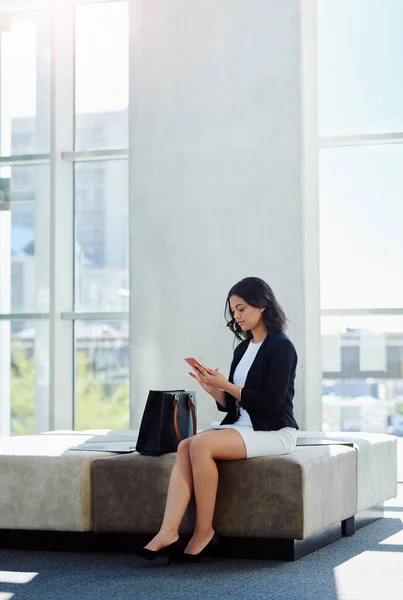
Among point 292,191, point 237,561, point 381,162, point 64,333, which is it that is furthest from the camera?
point 64,333

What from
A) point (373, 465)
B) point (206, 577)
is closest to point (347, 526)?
point (373, 465)

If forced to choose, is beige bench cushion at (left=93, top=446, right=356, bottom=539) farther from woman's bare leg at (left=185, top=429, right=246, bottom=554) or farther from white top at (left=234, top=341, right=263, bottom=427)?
white top at (left=234, top=341, right=263, bottom=427)

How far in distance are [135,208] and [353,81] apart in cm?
217

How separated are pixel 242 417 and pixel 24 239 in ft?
14.9

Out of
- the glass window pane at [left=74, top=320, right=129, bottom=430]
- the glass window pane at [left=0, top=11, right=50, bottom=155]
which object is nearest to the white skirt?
the glass window pane at [left=74, top=320, right=129, bottom=430]

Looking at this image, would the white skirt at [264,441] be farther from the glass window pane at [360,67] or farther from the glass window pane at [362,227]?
the glass window pane at [360,67]

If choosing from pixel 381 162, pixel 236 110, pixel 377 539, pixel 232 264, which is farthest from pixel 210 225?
pixel 377 539

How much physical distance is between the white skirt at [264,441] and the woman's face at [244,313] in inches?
21.5

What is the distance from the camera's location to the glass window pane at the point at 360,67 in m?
8.12

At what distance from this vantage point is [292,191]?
7434mm

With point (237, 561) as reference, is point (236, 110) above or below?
above

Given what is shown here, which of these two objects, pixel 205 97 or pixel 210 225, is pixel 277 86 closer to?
pixel 205 97

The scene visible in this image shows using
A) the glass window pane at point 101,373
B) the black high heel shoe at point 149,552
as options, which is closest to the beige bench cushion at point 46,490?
the black high heel shoe at point 149,552

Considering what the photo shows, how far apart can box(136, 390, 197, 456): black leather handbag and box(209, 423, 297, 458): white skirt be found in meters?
0.24
